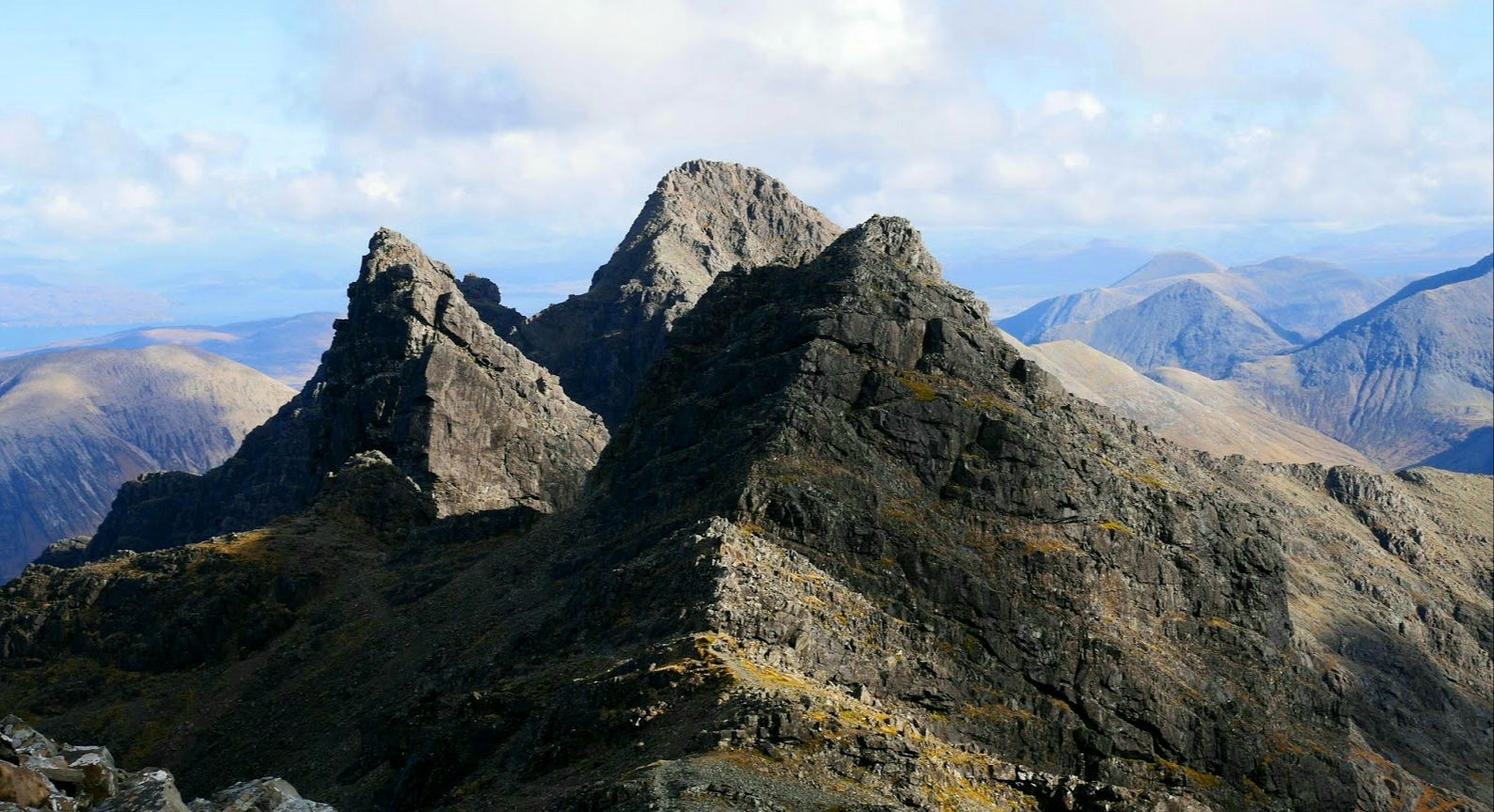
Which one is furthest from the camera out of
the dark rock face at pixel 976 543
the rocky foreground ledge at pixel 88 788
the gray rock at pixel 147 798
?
the dark rock face at pixel 976 543

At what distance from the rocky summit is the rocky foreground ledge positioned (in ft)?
51.9

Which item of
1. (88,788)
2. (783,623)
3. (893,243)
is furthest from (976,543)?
(88,788)

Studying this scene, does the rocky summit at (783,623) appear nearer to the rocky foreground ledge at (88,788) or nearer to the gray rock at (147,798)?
the rocky foreground ledge at (88,788)

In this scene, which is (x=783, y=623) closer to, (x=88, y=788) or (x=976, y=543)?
(x=976, y=543)

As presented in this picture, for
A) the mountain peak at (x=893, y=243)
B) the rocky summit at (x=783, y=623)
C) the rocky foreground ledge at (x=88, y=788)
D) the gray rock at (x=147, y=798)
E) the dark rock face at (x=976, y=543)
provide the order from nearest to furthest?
the rocky foreground ledge at (x=88, y=788)
the gray rock at (x=147, y=798)
the rocky summit at (x=783, y=623)
the dark rock face at (x=976, y=543)
the mountain peak at (x=893, y=243)

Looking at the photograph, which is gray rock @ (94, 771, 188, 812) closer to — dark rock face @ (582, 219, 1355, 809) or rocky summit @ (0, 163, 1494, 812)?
rocky summit @ (0, 163, 1494, 812)

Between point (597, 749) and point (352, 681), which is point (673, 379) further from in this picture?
point (597, 749)

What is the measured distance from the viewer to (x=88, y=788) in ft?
197

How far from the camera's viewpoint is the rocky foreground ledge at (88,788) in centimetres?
5550

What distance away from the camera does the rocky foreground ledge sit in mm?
55500

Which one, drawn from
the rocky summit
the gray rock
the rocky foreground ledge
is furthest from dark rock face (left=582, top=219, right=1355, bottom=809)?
the gray rock

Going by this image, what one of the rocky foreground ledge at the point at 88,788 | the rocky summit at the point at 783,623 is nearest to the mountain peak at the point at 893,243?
the rocky summit at the point at 783,623

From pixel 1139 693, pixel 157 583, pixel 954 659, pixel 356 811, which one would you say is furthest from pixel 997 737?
pixel 157 583

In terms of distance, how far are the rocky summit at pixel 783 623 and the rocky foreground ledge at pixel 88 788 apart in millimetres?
15805
